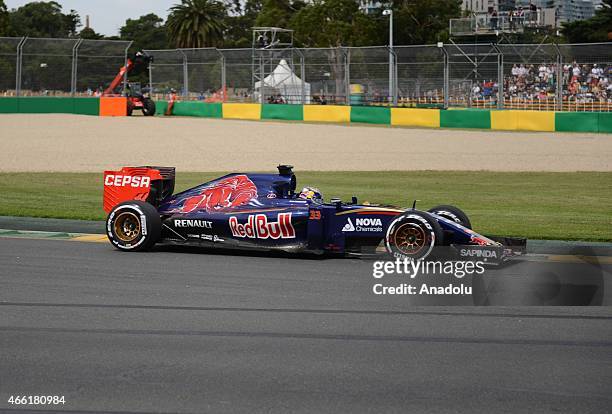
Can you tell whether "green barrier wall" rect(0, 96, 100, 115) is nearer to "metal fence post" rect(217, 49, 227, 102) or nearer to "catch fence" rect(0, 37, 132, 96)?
"catch fence" rect(0, 37, 132, 96)

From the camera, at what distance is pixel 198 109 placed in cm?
4694

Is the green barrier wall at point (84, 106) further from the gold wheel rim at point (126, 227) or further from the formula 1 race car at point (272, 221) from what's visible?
the gold wheel rim at point (126, 227)

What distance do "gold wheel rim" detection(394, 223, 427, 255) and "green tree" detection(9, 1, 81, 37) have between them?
120 meters

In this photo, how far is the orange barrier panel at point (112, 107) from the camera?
1821 inches

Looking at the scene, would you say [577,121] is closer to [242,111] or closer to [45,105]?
[242,111]

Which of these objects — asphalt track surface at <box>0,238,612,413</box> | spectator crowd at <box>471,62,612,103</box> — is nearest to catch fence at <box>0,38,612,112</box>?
spectator crowd at <box>471,62,612,103</box>

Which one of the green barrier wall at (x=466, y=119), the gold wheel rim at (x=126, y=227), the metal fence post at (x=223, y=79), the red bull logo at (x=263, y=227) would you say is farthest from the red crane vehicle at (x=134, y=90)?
the red bull logo at (x=263, y=227)

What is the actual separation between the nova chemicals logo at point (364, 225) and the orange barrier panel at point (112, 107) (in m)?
37.5

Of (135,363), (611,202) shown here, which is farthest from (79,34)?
(135,363)

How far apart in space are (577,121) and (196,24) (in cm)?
6980

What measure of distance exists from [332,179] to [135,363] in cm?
1326

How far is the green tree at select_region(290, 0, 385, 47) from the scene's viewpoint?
268 feet

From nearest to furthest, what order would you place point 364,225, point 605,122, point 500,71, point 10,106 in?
point 364,225 < point 605,122 < point 500,71 < point 10,106

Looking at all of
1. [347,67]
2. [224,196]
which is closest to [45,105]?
[347,67]
